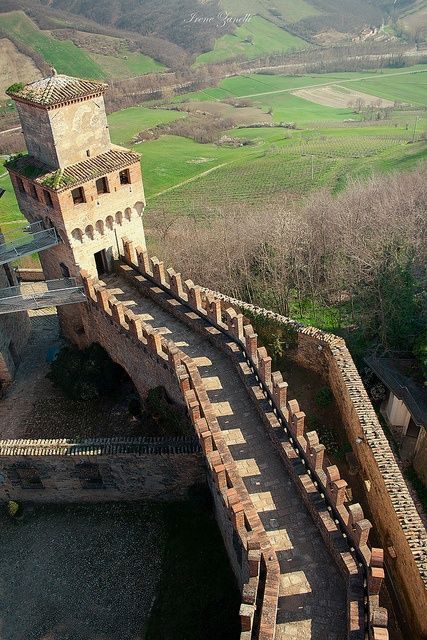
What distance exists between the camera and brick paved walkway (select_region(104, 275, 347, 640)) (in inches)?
454

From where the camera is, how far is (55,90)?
1789cm

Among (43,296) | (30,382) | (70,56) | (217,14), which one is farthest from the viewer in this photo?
(217,14)

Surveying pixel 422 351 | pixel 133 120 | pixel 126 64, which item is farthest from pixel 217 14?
pixel 422 351

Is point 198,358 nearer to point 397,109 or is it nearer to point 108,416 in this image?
point 108,416

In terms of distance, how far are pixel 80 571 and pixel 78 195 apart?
1279cm

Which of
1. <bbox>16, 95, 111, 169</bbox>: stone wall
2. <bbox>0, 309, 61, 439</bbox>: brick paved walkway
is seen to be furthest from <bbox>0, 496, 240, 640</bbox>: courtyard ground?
<bbox>16, 95, 111, 169</bbox>: stone wall

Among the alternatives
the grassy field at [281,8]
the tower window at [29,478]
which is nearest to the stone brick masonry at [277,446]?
the tower window at [29,478]

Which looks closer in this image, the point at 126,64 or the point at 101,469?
the point at 101,469

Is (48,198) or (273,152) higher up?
(48,198)

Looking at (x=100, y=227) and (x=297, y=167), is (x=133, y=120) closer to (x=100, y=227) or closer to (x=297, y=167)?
(x=297, y=167)

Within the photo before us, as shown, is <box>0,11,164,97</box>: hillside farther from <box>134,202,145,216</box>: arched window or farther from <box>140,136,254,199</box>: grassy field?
<box>134,202,145,216</box>: arched window

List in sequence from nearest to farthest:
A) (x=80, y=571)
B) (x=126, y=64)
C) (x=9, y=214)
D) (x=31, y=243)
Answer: (x=80, y=571) < (x=31, y=243) < (x=9, y=214) < (x=126, y=64)

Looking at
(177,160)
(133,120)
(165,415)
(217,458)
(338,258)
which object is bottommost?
→ (177,160)

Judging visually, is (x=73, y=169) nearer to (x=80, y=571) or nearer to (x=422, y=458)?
(x=80, y=571)
